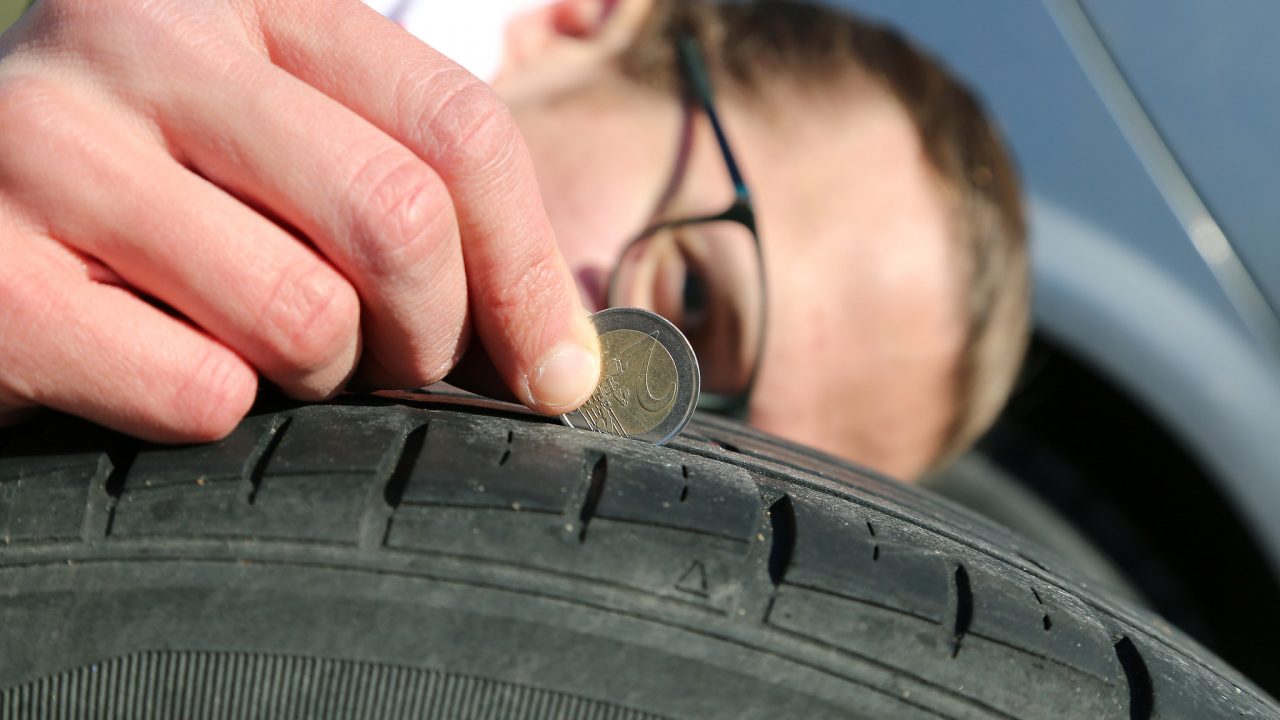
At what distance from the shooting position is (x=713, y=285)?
204 cm

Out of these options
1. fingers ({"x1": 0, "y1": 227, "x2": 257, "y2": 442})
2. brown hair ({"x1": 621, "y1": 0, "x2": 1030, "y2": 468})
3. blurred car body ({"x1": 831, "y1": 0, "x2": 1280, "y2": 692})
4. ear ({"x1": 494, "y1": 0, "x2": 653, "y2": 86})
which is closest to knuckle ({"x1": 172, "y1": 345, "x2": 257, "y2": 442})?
fingers ({"x1": 0, "y1": 227, "x2": 257, "y2": 442})

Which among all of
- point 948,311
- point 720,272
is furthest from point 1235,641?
point 720,272

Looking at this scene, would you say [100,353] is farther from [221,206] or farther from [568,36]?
[568,36]

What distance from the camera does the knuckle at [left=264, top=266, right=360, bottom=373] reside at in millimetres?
772

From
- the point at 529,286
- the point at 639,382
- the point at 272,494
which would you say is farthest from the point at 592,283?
the point at 272,494

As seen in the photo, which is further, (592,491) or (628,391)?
(628,391)

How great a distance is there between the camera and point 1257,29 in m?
2.04

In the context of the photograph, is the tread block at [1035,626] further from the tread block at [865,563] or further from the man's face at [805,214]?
the man's face at [805,214]

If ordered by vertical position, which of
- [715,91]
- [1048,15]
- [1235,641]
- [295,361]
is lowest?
[1235,641]

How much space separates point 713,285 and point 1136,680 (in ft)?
4.25

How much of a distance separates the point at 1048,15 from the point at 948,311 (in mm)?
655

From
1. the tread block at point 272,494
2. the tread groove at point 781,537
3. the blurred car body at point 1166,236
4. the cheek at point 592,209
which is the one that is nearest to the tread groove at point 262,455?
the tread block at point 272,494

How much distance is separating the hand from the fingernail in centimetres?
8

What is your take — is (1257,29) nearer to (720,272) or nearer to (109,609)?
(720,272)
